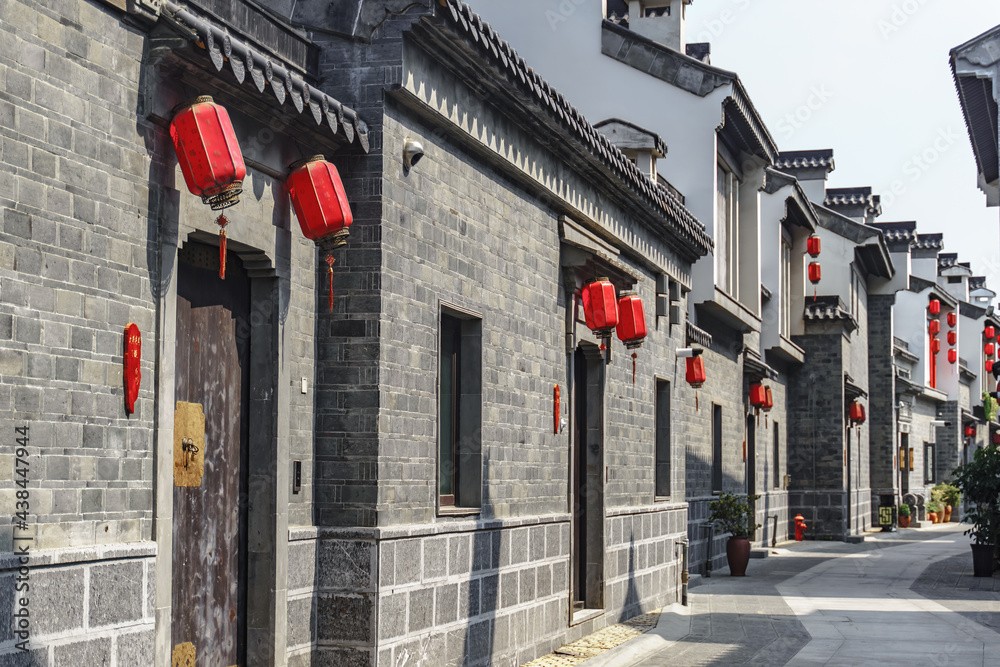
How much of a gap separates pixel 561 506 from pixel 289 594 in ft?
14.1

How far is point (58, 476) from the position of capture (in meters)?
4.99

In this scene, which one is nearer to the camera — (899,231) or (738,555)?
(738,555)

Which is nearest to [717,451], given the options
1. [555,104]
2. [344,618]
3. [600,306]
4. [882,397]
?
[600,306]

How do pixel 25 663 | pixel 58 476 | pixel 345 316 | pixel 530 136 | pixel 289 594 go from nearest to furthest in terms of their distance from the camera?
pixel 25 663 < pixel 58 476 < pixel 289 594 < pixel 345 316 < pixel 530 136

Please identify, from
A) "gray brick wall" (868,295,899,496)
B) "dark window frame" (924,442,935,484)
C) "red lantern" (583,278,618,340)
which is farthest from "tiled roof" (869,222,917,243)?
"red lantern" (583,278,618,340)

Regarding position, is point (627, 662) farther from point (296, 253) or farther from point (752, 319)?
point (752, 319)

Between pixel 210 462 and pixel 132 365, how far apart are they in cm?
122

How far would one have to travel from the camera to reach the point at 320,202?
6816 millimetres

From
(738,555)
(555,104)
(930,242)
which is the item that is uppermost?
(930,242)

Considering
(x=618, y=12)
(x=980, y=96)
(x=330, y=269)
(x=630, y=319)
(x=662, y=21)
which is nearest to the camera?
(x=330, y=269)

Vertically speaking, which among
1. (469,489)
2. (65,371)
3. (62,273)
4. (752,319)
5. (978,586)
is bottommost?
(978,586)

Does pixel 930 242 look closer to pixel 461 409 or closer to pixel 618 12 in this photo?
pixel 618 12

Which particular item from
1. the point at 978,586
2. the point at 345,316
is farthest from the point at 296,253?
the point at 978,586

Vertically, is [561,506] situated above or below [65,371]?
below
